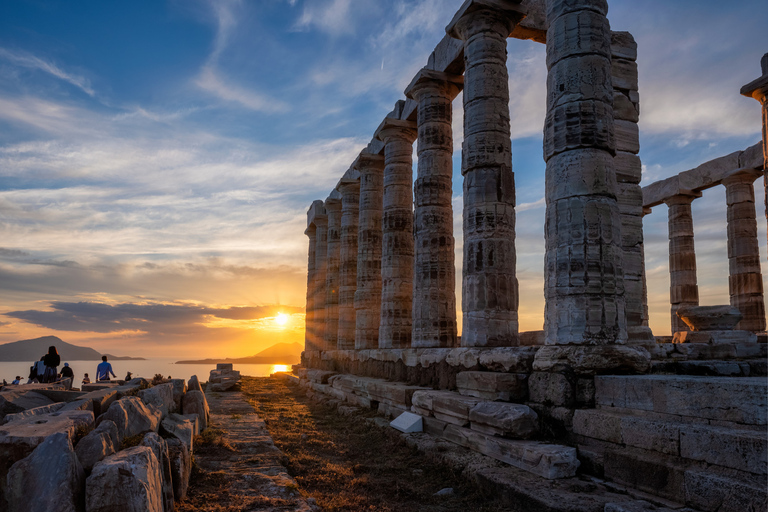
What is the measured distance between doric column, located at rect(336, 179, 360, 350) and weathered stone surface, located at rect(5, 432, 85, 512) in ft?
61.6

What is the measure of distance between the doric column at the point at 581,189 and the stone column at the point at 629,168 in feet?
13.4

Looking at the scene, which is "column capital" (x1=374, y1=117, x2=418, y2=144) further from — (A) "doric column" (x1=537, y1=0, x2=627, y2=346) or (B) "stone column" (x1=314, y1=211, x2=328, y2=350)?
(B) "stone column" (x1=314, y1=211, x2=328, y2=350)

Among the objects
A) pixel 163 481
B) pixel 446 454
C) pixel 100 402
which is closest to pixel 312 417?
pixel 446 454

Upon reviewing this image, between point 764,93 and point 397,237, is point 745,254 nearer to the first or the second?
point 764,93

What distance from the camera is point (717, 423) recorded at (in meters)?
5.91

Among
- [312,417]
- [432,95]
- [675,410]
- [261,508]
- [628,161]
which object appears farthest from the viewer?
[432,95]

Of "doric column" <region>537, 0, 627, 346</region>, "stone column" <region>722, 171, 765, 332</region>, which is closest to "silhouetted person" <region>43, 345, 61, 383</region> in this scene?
"doric column" <region>537, 0, 627, 346</region>

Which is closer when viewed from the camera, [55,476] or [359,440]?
[55,476]

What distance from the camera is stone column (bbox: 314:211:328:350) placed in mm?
28484

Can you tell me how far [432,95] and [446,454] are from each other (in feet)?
35.6

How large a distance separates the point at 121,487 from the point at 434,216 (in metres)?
12.0

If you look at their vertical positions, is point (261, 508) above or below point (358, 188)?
below

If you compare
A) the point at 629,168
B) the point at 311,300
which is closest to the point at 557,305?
the point at 629,168

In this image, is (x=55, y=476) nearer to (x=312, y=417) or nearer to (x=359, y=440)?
(x=359, y=440)
